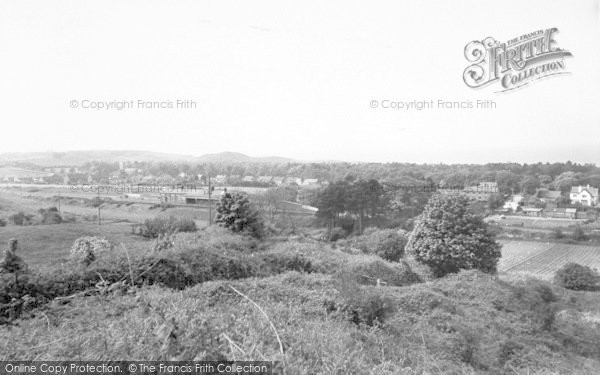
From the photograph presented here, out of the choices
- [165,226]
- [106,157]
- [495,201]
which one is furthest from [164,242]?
[495,201]

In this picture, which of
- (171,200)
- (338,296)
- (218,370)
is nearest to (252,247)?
(171,200)

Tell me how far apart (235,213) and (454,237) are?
9.34 feet

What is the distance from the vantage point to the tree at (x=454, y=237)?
5633mm

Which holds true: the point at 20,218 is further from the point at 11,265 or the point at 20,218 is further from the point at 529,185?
the point at 529,185

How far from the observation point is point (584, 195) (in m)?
5.54

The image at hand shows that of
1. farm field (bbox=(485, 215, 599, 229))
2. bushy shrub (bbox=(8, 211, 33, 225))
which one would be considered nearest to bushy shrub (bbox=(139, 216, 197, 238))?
bushy shrub (bbox=(8, 211, 33, 225))

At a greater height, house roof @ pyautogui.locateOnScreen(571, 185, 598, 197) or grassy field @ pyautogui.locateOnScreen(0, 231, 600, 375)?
house roof @ pyautogui.locateOnScreen(571, 185, 598, 197)

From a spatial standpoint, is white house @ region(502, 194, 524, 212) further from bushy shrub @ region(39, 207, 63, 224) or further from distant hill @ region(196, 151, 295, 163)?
bushy shrub @ region(39, 207, 63, 224)

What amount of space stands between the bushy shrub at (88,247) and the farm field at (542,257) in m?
4.69

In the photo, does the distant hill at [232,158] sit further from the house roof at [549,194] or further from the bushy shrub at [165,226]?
the house roof at [549,194]

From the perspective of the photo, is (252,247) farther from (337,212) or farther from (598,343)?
(598,343)

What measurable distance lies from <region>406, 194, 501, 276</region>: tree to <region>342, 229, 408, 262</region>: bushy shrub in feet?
0.81

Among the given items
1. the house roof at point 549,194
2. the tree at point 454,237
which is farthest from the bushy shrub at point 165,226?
the house roof at point 549,194

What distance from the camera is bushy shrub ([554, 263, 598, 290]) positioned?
5430 mm
